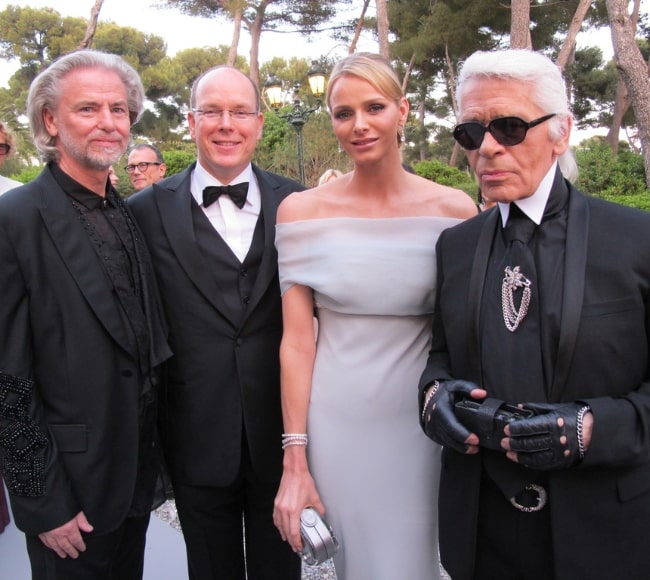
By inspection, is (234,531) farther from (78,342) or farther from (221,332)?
(78,342)

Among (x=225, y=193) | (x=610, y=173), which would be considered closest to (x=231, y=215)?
(x=225, y=193)

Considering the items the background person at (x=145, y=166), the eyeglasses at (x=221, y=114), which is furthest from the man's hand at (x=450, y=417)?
the background person at (x=145, y=166)

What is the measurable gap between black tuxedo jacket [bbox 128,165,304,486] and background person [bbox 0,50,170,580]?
0.38ft

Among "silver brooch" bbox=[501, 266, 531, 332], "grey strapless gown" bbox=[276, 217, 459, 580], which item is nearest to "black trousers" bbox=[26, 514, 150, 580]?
"grey strapless gown" bbox=[276, 217, 459, 580]

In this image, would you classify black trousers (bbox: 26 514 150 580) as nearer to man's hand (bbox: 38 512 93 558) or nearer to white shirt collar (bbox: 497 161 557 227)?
man's hand (bbox: 38 512 93 558)

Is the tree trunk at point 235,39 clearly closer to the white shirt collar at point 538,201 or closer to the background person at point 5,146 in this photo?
the background person at point 5,146

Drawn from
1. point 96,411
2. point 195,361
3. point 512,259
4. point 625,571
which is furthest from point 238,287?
point 625,571

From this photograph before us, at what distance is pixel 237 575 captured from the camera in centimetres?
245

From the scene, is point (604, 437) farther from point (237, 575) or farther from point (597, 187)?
point (597, 187)

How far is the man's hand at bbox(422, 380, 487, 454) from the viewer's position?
140 cm

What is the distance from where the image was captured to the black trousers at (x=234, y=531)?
2.31 m

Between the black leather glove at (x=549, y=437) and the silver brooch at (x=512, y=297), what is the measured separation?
0.78 ft

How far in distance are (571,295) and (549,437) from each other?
1.09ft

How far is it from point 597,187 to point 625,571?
13.6 meters
